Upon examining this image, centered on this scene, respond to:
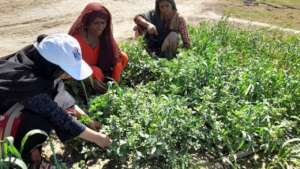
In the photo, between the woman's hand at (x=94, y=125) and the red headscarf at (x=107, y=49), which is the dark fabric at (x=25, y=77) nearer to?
the woman's hand at (x=94, y=125)

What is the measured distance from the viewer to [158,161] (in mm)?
3662

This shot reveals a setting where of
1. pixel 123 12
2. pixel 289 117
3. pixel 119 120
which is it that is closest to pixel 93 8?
pixel 119 120

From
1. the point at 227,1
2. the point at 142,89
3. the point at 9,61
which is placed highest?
the point at 9,61

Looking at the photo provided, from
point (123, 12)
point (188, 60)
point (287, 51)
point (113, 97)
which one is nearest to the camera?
point (113, 97)

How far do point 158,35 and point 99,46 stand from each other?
1.22 metres

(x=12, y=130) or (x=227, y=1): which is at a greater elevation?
(x=12, y=130)

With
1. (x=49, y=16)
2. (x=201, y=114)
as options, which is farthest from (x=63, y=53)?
(x=49, y=16)

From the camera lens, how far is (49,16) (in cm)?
832

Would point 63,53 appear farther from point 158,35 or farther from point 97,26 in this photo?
point 158,35

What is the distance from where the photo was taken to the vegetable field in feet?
11.8

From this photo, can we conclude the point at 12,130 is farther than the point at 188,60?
No

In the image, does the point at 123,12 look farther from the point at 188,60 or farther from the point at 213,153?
the point at 213,153

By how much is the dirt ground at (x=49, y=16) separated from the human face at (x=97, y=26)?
2.22m

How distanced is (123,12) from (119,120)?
225 inches
